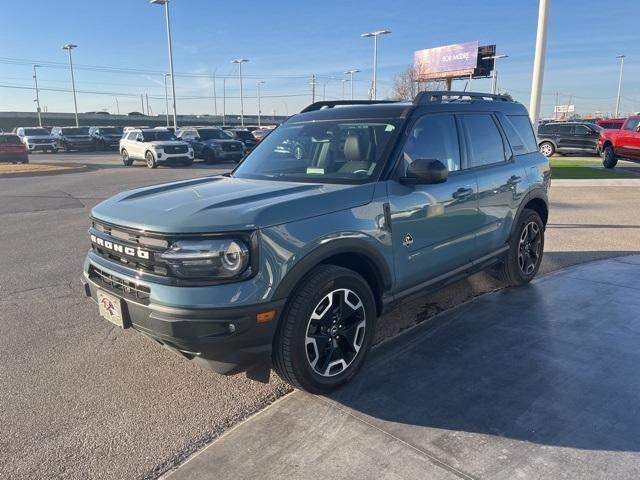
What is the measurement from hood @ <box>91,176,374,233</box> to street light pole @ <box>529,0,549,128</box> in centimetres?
751

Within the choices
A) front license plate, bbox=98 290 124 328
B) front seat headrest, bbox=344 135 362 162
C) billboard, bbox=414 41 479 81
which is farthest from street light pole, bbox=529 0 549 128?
billboard, bbox=414 41 479 81

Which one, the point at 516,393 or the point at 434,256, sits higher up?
the point at 434,256

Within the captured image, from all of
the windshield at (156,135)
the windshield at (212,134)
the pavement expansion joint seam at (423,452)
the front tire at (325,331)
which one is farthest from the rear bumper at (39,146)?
the pavement expansion joint seam at (423,452)

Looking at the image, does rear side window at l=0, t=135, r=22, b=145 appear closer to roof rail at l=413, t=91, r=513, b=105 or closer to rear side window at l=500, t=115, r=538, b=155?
roof rail at l=413, t=91, r=513, b=105

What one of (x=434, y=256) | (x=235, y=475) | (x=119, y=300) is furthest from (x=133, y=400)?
(x=434, y=256)

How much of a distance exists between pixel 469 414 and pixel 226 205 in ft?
6.40

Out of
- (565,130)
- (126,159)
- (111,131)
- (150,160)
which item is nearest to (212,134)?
(126,159)

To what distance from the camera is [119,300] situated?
3.09 m

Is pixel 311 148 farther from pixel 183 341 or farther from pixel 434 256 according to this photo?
pixel 183 341

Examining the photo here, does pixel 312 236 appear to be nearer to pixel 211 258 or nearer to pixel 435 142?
pixel 211 258

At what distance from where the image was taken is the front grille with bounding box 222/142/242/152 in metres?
Result: 24.8

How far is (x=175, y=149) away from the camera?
22656 mm

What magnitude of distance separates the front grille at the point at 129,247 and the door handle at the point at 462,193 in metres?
2.41

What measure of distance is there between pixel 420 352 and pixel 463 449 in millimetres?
1186
